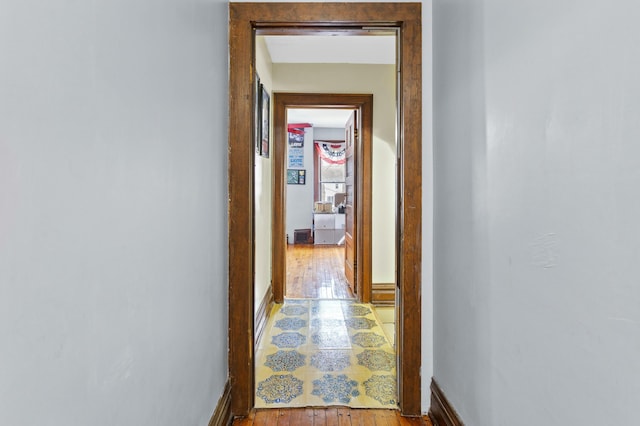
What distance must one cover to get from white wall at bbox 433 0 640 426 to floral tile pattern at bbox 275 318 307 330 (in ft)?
5.86

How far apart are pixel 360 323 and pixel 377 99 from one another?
2.16 metres

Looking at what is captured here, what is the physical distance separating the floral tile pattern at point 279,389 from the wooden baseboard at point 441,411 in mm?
706

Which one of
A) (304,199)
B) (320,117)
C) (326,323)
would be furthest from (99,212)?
(304,199)

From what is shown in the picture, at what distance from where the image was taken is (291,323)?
3.47 m

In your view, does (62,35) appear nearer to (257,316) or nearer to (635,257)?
(635,257)

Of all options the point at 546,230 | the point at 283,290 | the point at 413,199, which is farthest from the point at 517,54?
the point at 283,290

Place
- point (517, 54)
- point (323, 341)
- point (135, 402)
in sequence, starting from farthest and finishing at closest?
point (323, 341) → point (517, 54) → point (135, 402)

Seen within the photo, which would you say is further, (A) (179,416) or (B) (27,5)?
(A) (179,416)

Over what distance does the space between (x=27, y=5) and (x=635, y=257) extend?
43.8 inches

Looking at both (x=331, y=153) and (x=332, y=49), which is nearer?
(x=332, y=49)

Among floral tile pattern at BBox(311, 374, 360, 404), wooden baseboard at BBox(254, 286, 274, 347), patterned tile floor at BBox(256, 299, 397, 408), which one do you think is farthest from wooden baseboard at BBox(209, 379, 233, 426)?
wooden baseboard at BBox(254, 286, 274, 347)

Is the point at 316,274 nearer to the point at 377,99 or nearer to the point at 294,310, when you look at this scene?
the point at 294,310

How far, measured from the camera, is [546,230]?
41.2 inches

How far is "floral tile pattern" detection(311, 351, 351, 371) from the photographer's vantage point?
2607mm
